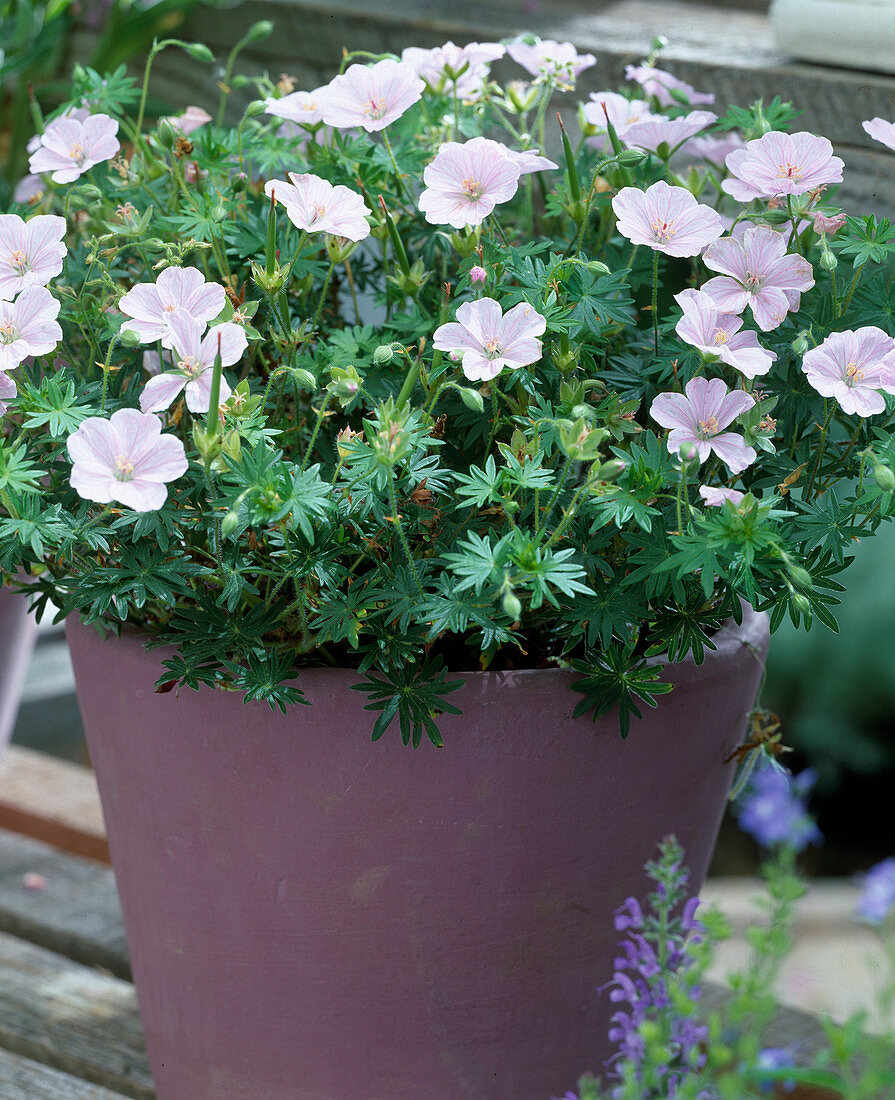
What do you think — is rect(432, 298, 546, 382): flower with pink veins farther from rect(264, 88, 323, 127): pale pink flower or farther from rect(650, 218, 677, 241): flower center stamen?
rect(264, 88, 323, 127): pale pink flower

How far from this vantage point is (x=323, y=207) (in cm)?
62

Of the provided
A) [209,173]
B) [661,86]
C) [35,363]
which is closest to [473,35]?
[661,86]

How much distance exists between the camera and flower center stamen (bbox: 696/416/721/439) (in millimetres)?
591

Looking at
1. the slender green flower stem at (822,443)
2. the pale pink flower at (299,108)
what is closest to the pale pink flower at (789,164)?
the slender green flower stem at (822,443)

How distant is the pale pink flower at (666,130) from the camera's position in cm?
72

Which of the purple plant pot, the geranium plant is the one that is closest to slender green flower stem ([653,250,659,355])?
the geranium plant

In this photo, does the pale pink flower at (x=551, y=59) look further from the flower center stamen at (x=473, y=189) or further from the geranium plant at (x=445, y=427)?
the flower center stamen at (x=473, y=189)

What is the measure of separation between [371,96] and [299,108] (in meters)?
0.08

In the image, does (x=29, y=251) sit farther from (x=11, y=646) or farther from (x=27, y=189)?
(x=11, y=646)

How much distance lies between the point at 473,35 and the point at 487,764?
0.74 m

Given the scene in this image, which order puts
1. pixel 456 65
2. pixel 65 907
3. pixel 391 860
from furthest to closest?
pixel 65 907 → pixel 456 65 → pixel 391 860

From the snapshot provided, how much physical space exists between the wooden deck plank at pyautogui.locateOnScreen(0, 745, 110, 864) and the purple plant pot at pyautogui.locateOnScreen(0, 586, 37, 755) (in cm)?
5

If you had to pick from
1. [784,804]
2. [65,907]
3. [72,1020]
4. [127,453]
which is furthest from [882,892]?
[65,907]

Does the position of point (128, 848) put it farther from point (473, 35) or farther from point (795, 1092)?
point (473, 35)
